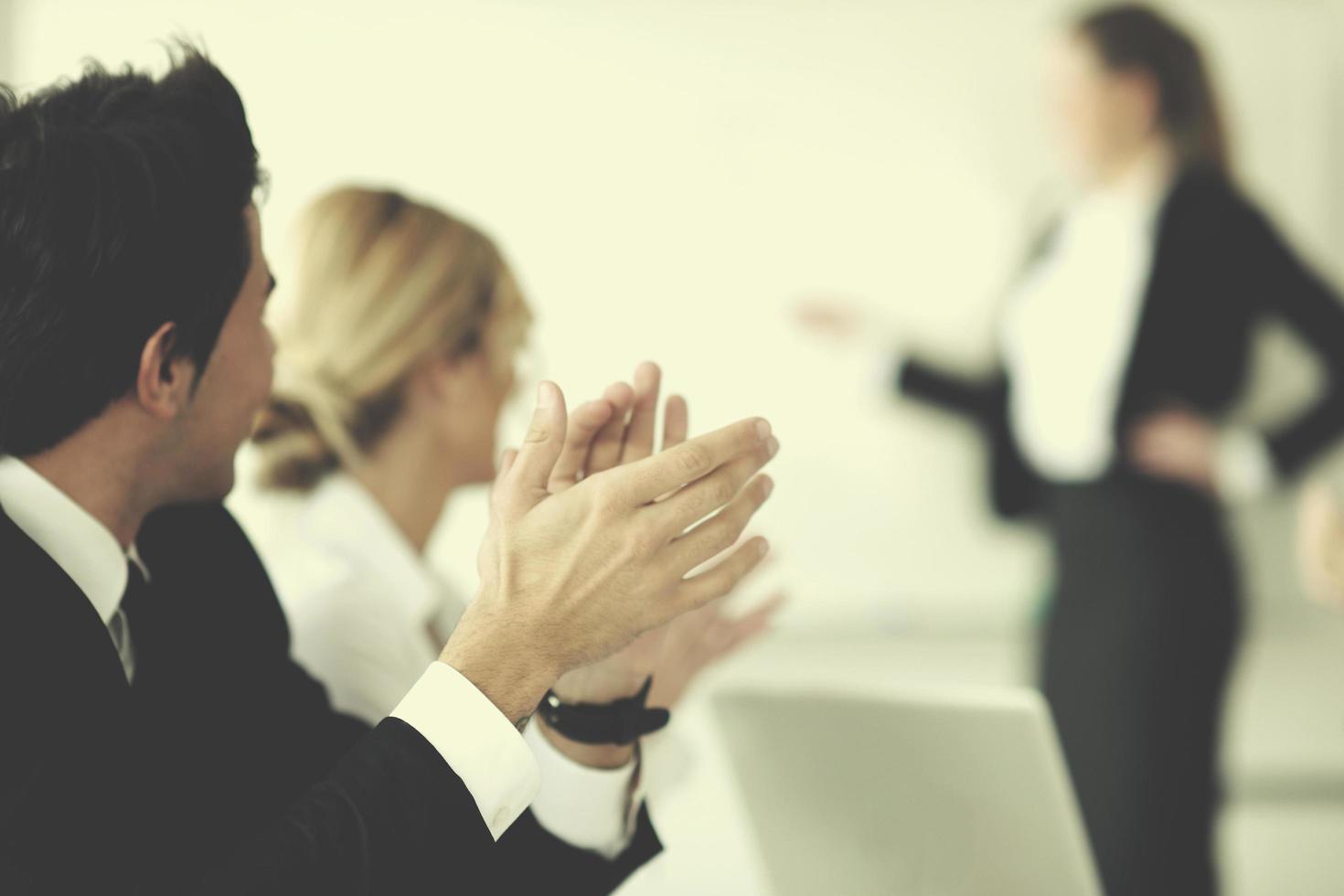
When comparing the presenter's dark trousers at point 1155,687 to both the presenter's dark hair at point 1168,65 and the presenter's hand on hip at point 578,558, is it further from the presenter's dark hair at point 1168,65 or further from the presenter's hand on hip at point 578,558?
the presenter's hand on hip at point 578,558

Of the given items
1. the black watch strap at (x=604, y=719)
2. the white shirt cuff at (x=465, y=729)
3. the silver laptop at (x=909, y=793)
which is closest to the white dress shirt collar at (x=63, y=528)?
the white shirt cuff at (x=465, y=729)

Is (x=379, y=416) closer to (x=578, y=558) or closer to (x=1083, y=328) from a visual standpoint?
(x=578, y=558)

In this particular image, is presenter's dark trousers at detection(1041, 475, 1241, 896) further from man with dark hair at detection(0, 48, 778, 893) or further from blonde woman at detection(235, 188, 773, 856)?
man with dark hair at detection(0, 48, 778, 893)

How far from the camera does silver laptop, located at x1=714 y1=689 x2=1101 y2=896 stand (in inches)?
32.8

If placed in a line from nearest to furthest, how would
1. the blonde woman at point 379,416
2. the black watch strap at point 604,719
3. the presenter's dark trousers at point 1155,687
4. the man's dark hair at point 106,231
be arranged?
the man's dark hair at point 106,231, the black watch strap at point 604,719, the blonde woman at point 379,416, the presenter's dark trousers at point 1155,687

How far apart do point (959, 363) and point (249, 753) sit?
2163mm

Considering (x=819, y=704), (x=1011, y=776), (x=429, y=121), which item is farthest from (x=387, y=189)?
(x=429, y=121)

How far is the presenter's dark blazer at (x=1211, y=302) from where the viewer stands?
2246mm

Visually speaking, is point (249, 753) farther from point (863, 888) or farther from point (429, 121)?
point (429, 121)

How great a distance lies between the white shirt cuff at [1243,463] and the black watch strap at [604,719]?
4.99 feet

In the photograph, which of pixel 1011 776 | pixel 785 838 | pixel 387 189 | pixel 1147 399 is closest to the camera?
pixel 1011 776

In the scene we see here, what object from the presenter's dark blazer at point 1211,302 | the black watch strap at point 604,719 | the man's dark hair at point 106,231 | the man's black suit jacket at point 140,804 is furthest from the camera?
the presenter's dark blazer at point 1211,302

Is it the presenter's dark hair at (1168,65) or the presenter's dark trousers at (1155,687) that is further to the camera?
the presenter's dark hair at (1168,65)

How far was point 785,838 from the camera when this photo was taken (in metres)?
0.94
